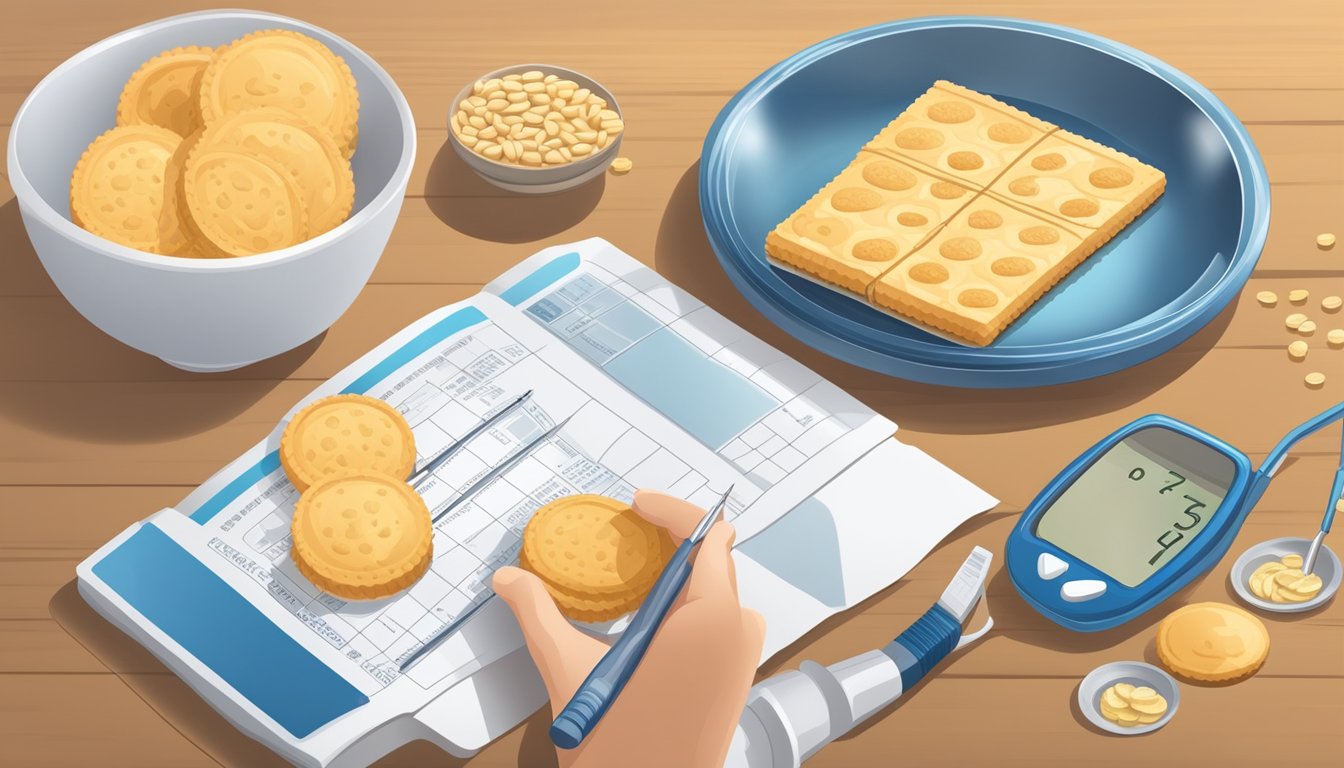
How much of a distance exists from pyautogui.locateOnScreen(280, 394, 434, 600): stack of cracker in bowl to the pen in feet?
0.70

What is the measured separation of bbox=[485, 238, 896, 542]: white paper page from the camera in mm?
1134

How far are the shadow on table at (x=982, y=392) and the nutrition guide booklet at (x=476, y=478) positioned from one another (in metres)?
0.02

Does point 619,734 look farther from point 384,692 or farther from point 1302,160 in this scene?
point 1302,160

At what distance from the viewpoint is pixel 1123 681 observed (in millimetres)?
1001

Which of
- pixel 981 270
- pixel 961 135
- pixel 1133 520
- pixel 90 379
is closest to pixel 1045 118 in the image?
pixel 961 135

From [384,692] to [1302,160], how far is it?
97cm

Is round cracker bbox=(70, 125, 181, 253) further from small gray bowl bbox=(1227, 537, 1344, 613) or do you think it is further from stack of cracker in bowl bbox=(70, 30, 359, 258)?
small gray bowl bbox=(1227, 537, 1344, 613)

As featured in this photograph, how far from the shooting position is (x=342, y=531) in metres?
1.02

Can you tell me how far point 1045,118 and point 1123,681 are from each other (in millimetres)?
607

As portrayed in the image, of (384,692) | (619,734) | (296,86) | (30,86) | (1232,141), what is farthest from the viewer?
(30,86)

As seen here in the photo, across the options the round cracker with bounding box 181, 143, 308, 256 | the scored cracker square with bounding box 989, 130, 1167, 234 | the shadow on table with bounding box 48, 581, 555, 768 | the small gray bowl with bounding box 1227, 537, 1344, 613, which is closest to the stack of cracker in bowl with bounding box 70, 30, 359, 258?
the round cracker with bounding box 181, 143, 308, 256

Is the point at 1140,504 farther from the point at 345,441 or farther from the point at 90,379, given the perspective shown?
the point at 90,379

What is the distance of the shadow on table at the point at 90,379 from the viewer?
1166mm

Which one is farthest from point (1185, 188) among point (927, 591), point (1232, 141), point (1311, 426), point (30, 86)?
point (30, 86)
